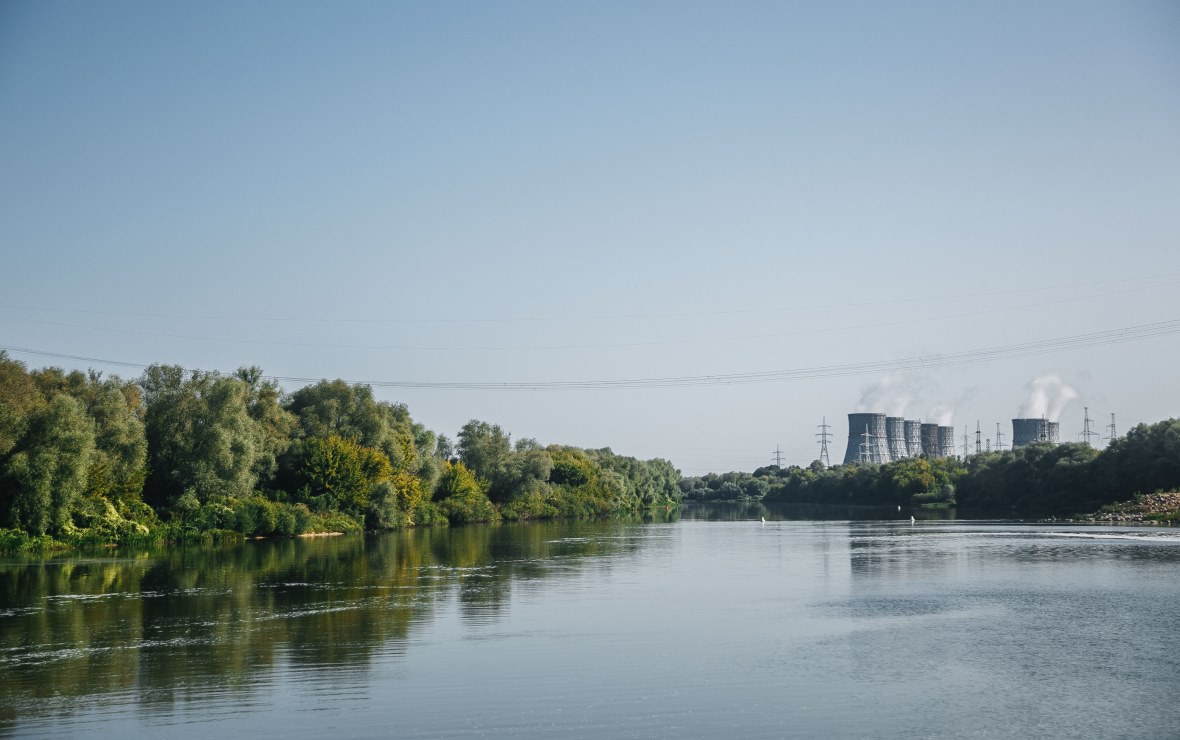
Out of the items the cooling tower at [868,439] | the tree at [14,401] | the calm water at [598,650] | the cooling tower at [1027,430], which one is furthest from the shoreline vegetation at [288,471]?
the cooling tower at [868,439]

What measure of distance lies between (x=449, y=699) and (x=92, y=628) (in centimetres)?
1319

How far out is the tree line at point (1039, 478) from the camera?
84688 mm

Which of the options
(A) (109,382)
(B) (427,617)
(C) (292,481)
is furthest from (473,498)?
(B) (427,617)

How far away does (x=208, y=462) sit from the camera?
6300cm

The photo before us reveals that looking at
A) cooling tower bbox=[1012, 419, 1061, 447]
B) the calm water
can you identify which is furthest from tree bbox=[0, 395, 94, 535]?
cooling tower bbox=[1012, 419, 1061, 447]

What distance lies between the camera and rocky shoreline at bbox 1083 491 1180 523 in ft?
244

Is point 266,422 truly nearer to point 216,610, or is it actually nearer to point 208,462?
point 208,462

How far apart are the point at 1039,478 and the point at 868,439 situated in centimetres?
9727

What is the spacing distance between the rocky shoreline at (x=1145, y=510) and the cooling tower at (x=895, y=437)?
112283mm

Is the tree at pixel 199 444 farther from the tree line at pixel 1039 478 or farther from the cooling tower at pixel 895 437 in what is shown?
the cooling tower at pixel 895 437

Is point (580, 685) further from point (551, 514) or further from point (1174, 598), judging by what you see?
point (551, 514)

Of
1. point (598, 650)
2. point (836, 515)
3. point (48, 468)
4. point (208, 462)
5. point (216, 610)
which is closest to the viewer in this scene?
point (598, 650)

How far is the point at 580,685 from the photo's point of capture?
17.6 m

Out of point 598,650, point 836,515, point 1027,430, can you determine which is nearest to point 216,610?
point 598,650
